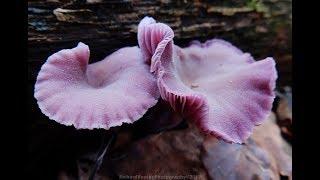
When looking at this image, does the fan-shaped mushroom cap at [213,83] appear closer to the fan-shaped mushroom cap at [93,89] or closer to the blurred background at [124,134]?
the fan-shaped mushroom cap at [93,89]

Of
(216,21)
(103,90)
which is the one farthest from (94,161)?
(216,21)

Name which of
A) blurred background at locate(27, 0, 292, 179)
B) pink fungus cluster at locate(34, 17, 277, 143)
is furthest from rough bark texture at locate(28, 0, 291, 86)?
pink fungus cluster at locate(34, 17, 277, 143)

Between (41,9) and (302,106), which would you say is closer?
(41,9)

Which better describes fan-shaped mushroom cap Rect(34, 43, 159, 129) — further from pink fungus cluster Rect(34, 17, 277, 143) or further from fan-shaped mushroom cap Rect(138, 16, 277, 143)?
fan-shaped mushroom cap Rect(138, 16, 277, 143)

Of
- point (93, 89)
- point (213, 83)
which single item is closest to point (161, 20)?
point (213, 83)

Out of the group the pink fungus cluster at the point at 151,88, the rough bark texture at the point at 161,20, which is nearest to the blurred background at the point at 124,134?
the rough bark texture at the point at 161,20

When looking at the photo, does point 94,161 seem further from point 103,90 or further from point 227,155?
point 227,155
